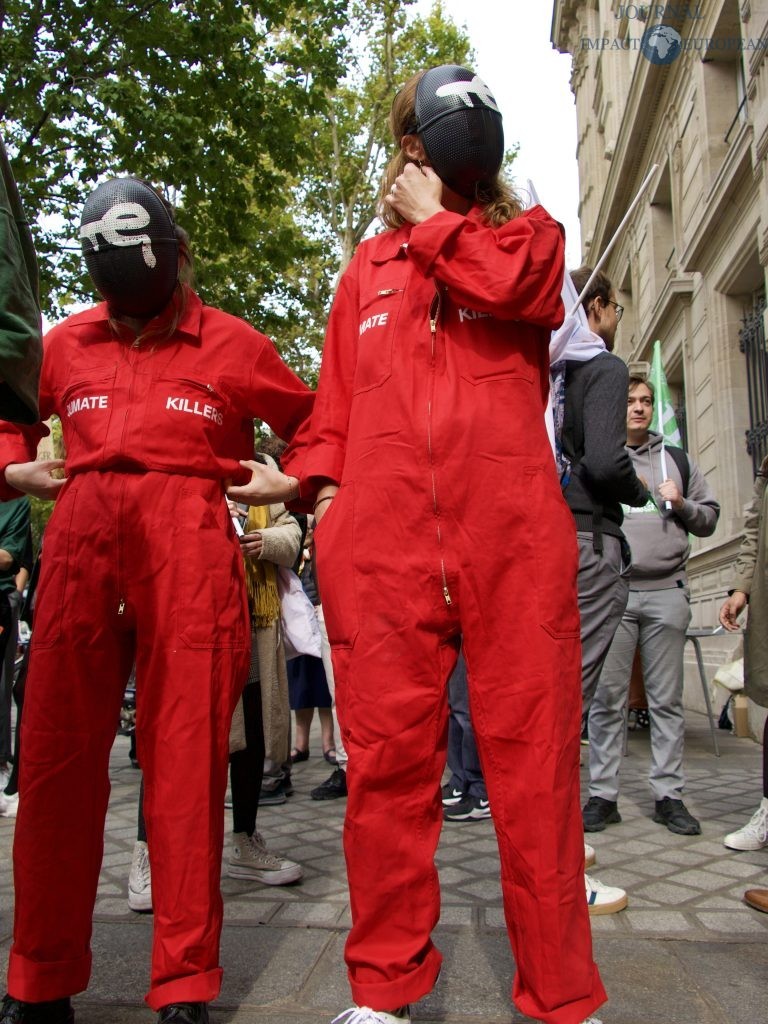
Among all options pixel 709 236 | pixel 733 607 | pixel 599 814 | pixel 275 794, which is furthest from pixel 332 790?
pixel 709 236

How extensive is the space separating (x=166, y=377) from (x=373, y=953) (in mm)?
1541

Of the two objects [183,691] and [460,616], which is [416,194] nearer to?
[460,616]

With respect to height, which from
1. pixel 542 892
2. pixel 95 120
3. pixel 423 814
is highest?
pixel 95 120

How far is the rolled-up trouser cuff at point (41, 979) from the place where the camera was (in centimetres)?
233

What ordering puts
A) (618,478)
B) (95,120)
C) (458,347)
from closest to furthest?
(458,347) → (618,478) → (95,120)

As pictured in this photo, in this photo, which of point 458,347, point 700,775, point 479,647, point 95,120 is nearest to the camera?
point 479,647

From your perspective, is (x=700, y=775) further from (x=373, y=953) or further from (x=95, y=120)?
(x=95, y=120)

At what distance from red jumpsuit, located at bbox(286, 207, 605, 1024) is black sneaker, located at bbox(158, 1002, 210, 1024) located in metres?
0.50

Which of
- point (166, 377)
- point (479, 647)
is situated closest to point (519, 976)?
point (479, 647)

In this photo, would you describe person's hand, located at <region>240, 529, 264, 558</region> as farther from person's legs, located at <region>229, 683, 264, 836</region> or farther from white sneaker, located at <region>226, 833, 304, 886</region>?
white sneaker, located at <region>226, 833, 304, 886</region>

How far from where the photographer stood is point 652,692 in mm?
4969

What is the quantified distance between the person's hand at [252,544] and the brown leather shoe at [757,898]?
91.0 inches

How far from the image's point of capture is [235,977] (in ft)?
8.91

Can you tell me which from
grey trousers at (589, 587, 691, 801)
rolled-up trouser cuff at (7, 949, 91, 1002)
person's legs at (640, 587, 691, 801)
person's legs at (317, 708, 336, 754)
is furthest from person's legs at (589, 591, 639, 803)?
rolled-up trouser cuff at (7, 949, 91, 1002)
